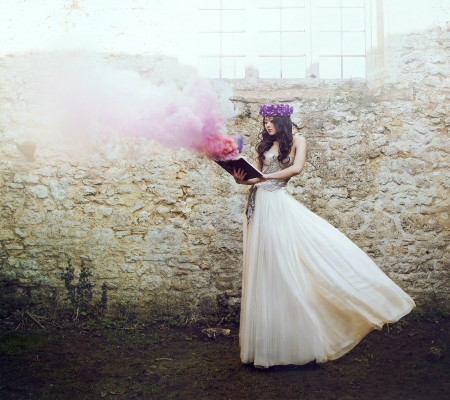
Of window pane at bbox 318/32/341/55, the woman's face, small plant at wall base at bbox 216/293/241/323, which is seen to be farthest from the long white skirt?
window pane at bbox 318/32/341/55

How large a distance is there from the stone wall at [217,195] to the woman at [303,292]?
1557 millimetres

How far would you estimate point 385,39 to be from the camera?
16.8 ft

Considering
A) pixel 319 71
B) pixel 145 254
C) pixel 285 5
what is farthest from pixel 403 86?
pixel 145 254

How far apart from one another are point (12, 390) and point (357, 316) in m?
2.45

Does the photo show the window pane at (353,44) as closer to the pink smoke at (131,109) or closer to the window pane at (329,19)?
the window pane at (329,19)

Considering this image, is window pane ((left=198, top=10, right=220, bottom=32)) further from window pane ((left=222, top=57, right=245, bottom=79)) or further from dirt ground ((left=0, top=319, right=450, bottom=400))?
dirt ground ((left=0, top=319, right=450, bottom=400))

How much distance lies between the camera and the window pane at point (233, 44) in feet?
17.0

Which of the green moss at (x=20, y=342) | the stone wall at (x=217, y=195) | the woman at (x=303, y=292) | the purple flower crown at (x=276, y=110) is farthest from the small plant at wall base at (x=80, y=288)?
the purple flower crown at (x=276, y=110)

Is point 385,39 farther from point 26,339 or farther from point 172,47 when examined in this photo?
point 26,339

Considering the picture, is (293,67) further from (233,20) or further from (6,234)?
(6,234)

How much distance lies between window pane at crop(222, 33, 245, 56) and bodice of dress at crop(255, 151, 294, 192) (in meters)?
2.19

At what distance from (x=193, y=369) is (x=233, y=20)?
12.7 ft

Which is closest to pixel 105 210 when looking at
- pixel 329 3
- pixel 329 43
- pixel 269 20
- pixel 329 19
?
pixel 269 20

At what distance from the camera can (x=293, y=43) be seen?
207 inches
